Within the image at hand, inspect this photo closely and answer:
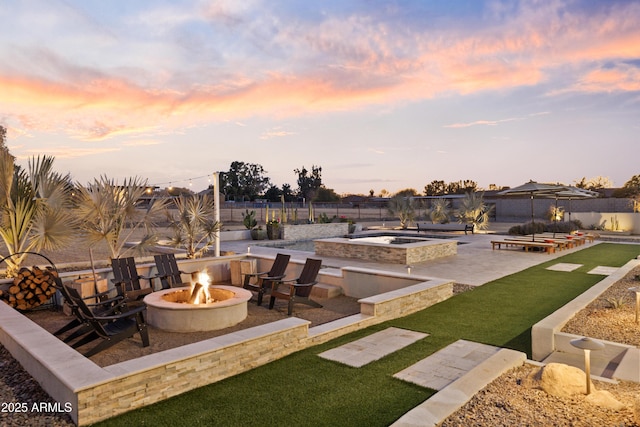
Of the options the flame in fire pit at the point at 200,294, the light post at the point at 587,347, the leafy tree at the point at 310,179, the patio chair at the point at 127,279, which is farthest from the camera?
the leafy tree at the point at 310,179

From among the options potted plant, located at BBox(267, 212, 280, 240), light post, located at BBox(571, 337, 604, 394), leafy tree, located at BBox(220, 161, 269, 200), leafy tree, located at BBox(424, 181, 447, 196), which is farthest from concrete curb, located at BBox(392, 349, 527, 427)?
leafy tree, located at BBox(424, 181, 447, 196)

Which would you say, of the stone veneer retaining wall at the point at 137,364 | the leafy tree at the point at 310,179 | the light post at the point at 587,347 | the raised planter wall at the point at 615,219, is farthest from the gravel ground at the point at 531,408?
the leafy tree at the point at 310,179

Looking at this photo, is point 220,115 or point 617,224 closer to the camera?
point 220,115

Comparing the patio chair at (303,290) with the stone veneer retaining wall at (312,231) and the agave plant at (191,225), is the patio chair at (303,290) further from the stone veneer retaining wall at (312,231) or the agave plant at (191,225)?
the stone veneer retaining wall at (312,231)

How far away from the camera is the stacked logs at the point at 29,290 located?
6.76 meters

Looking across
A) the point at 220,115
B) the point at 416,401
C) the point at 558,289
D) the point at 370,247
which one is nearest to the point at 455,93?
the point at 370,247

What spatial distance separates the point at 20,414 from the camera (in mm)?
3195

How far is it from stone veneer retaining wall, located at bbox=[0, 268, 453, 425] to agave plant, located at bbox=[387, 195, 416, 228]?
2081cm

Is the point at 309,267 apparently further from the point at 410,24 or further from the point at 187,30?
the point at 410,24

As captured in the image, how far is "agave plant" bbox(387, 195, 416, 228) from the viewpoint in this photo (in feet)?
84.1

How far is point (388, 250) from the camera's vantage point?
473 inches

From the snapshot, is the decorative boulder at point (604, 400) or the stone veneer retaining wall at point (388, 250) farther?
the stone veneer retaining wall at point (388, 250)

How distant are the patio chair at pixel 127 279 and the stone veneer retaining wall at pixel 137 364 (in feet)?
5.59

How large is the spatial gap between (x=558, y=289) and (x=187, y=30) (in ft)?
38.8
